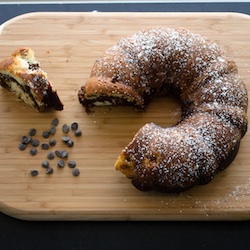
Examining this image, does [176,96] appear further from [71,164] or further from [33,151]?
[33,151]

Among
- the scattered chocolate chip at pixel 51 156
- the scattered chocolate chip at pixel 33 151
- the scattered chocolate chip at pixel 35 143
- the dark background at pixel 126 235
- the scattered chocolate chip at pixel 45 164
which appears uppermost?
the scattered chocolate chip at pixel 35 143

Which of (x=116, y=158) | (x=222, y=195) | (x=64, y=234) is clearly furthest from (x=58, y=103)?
(x=222, y=195)

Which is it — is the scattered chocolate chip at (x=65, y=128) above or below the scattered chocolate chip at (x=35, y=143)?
above

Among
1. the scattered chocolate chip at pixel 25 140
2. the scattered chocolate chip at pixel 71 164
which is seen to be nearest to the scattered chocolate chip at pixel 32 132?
the scattered chocolate chip at pixel 25 140

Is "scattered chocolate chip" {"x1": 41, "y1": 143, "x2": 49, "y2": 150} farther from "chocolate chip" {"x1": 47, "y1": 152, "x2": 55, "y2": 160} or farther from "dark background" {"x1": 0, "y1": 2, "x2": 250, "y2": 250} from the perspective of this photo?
"dark background" {"x1": 0, "y1": 2, "x2": 250, "y2": 250}

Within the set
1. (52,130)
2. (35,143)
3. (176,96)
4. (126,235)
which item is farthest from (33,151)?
(176,96)

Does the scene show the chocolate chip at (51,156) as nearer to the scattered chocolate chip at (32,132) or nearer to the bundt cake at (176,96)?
the scattered chocolate chip at (32,132)

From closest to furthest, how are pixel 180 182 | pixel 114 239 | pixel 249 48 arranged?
pixel 180 182 < pixel 114 239 < pixel 249 48

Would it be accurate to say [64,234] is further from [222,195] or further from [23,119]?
[222,195]
